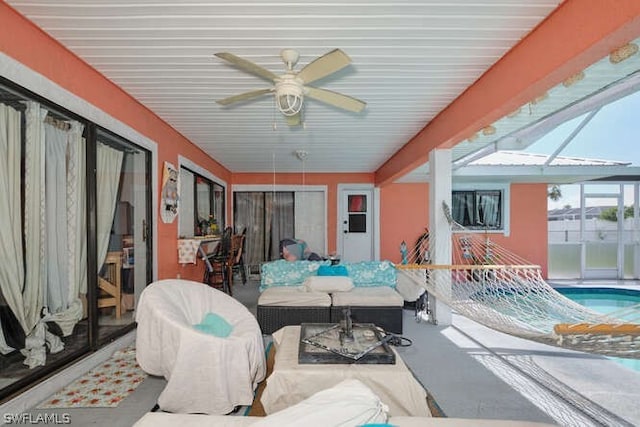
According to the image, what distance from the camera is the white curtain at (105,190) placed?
281 centimetres

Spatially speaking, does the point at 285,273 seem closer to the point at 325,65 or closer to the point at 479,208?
the point at 325,65

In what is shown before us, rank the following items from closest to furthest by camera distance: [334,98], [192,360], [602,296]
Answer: [192,360] → [334,98] → [602,296]

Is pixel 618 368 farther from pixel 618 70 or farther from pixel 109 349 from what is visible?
pixel 109 349

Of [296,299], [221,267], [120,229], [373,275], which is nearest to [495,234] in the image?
[373,275]

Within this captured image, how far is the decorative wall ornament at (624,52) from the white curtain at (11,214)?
3.52 m

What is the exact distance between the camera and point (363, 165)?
261 inches

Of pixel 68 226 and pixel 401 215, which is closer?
pixel 68 226

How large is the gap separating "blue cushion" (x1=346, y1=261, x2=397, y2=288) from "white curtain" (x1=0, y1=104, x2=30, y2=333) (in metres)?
2.88

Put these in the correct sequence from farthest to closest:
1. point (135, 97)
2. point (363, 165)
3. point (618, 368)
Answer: point (363, 165) < point (135, 97) < point (618, 368)

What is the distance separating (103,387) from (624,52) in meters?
3.79

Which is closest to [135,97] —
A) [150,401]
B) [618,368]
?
[150,401]

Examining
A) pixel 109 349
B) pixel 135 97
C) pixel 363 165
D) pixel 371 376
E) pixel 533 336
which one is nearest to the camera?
pixel 533 336

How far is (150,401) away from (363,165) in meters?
5.42

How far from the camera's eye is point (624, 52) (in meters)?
1.72
